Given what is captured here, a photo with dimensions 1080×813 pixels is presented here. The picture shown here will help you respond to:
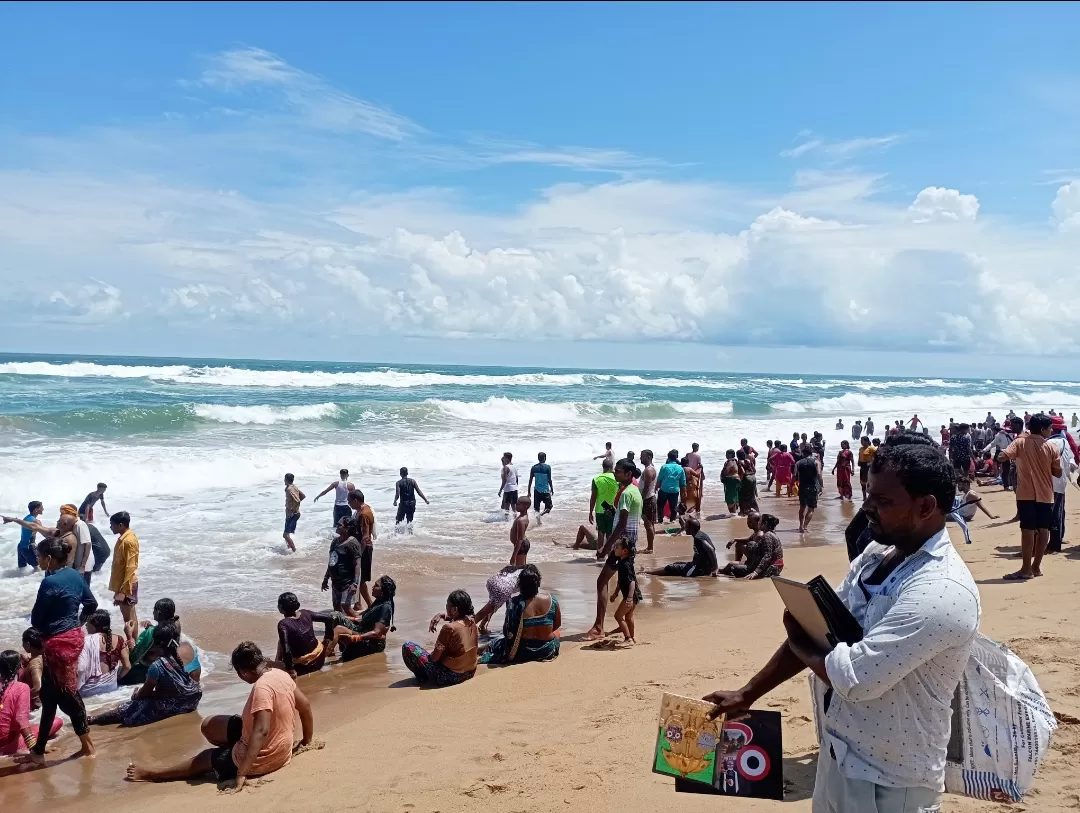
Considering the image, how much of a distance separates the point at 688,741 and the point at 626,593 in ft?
19.2

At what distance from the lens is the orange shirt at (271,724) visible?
5.96 metres

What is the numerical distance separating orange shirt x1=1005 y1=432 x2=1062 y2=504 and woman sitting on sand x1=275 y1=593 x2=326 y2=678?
7779mm

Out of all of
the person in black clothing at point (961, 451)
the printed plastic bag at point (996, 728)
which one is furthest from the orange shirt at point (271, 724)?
the person in black clothing at point (961, 451)

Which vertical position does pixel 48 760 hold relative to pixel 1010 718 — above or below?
below

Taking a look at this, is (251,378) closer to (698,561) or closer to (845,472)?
(845,472)

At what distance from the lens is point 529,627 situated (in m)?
8.47

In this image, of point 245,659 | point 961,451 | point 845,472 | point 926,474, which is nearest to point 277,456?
point 845,472

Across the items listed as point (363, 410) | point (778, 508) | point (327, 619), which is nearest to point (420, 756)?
point (327, 619)

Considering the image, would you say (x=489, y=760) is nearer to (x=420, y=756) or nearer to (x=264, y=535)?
(x=420, y=756)

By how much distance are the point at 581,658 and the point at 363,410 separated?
32.7m

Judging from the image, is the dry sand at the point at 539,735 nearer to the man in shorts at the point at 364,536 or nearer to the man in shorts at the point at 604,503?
the man in shorts at the point at 364,536

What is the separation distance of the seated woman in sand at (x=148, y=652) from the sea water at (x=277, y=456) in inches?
77.4

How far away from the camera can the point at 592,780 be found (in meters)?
5.11

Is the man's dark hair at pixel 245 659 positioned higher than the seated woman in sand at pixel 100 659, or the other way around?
the man's dark hair at pixel 245 659
